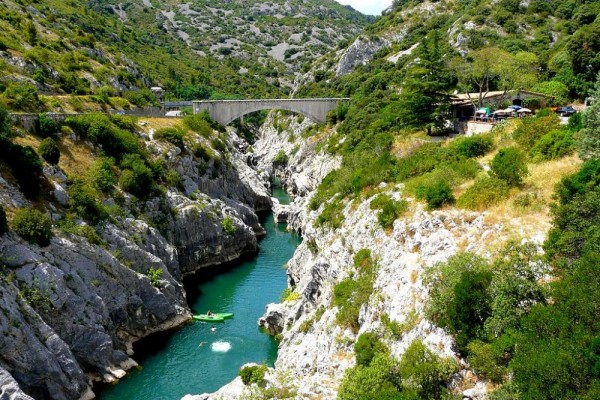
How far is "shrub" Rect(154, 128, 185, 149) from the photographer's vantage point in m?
60.8

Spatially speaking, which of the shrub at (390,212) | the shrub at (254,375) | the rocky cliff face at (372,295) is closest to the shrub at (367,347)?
the rocky cliff face at (372,295)

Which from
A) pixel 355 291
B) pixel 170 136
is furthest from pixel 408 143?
pixel 170 136

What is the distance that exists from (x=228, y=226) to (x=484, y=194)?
36374 mm

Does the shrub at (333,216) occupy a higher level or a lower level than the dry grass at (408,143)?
lower

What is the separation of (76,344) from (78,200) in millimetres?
13217

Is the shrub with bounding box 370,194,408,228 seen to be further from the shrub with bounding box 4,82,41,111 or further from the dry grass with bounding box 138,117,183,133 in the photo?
the shrub with bounding box 4,82,41,111

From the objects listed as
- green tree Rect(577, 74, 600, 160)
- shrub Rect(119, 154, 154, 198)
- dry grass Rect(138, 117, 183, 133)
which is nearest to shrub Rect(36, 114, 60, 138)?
shrub Rect(119, 154, 154, 198)

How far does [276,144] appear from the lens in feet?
423

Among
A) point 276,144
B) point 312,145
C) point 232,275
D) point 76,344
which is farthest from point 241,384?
point 276,144

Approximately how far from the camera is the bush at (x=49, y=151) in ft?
145

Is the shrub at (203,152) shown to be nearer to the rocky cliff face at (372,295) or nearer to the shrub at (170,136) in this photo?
the shrub at (170,136)

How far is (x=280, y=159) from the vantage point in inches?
4557

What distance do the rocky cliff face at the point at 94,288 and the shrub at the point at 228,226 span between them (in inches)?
23.1

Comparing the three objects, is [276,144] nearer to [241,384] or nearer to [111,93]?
[111,93]
